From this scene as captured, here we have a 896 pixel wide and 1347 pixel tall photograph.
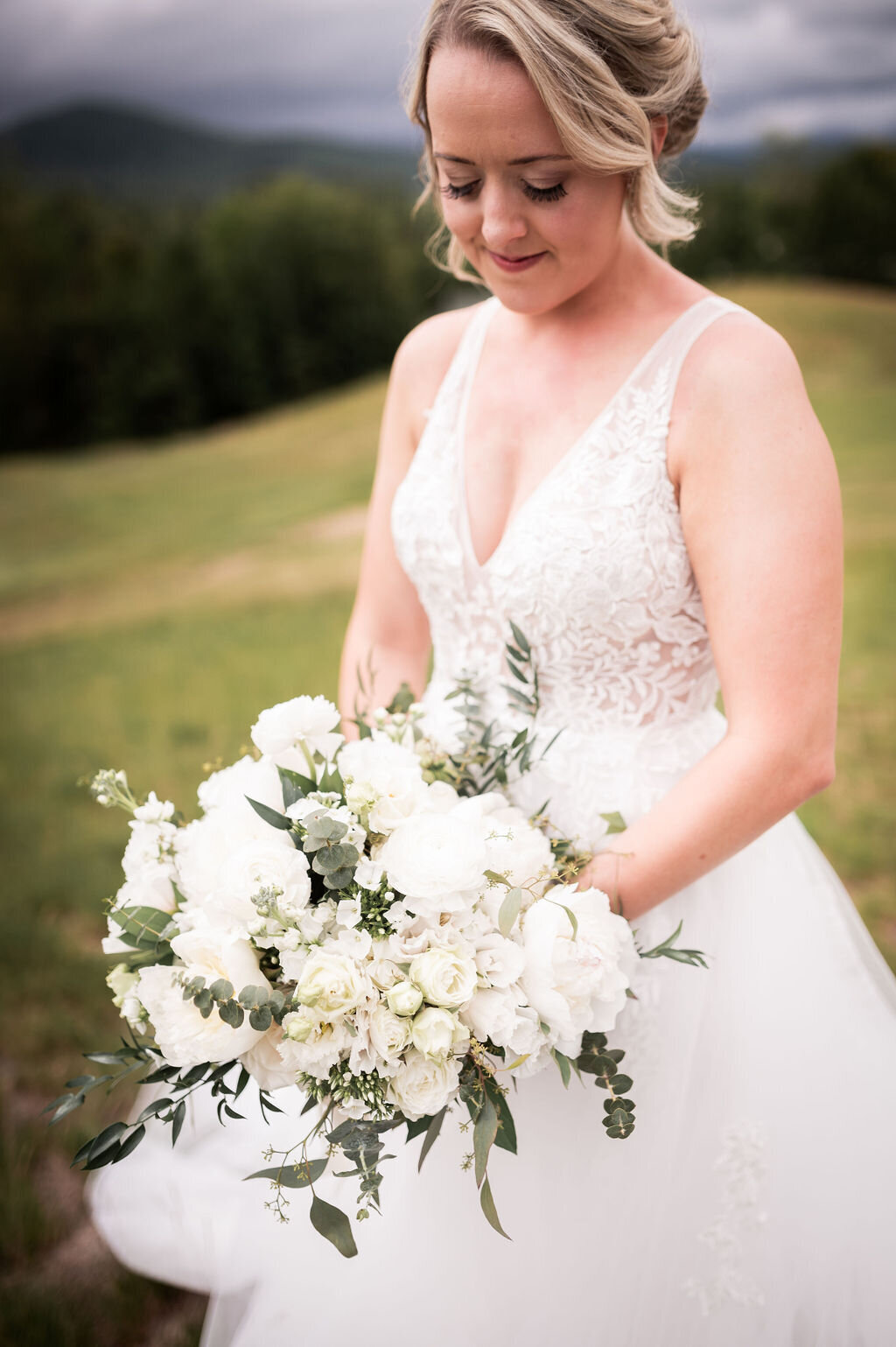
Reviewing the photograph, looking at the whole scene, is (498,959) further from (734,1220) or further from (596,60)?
(596,60)

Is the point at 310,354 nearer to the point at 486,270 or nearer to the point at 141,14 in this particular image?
the point at 141,14

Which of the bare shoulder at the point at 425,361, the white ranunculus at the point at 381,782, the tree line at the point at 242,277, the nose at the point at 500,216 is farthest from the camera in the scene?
the tree line at the point at 242,277

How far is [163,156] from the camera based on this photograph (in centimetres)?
1402

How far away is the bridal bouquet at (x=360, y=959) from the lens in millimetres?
1174

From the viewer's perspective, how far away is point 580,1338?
1.60m

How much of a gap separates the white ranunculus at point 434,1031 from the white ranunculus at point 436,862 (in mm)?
118

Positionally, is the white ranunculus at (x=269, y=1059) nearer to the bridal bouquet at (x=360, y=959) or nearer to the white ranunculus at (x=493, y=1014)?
the bridal bouquet at (x=360, y=959)

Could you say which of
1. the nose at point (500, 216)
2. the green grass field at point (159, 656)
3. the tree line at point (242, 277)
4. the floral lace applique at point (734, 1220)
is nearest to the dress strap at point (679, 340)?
the nose at point (500, 216)

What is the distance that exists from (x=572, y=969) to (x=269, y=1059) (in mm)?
404

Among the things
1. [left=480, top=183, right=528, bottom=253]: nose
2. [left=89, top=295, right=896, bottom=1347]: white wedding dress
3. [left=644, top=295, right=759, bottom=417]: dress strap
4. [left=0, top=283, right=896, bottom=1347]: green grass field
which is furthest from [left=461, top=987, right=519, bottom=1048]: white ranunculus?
[left=0, top=283, right=896, bottom=1347]: green grass field

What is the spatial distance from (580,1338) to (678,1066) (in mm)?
450

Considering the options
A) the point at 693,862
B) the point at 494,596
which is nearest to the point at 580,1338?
the point at 693,862

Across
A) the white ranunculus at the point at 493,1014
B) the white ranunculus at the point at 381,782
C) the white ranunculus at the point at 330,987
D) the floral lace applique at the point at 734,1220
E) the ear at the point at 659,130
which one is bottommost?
the floral lace applique at the point at 734,1220

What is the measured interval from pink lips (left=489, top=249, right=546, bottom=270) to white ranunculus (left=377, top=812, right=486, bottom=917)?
0.93 m
